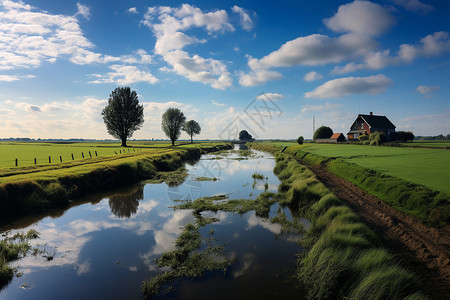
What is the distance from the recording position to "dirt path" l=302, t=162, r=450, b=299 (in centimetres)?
671

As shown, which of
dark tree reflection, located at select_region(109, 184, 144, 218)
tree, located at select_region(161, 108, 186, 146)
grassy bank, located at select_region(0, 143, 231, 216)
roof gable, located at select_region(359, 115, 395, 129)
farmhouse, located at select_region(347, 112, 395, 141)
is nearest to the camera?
grassy bank, located at select_region(0, 143, 231, 216)

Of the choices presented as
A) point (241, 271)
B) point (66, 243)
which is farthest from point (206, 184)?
point (241, 271)

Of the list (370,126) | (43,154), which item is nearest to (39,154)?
(43,154)

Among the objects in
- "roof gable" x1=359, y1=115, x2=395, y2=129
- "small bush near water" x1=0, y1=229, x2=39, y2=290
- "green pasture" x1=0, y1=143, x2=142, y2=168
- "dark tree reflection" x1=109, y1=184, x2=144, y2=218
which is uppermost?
"roof gable" x1=359, y1=115, x2=395, y2=129

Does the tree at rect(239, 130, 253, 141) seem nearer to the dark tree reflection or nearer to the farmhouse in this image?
the farmhouse

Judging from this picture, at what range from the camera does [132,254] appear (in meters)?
9.16

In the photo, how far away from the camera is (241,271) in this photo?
7.87 metres

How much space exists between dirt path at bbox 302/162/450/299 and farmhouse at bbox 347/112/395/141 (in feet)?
208

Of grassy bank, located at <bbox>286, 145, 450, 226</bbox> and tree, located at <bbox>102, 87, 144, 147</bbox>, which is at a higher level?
tree, located at <bbox>102, 87, 144, 147</bbox>

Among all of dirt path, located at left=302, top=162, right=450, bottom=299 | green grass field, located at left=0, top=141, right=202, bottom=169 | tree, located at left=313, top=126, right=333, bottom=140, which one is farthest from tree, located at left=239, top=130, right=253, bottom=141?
dirt path, located at left=302, top=162, right=450, bottom=299

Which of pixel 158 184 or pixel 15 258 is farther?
pixel 158 184

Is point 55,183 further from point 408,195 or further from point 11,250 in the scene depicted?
point 408,195

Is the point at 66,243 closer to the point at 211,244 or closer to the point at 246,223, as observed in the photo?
the point at 211,244

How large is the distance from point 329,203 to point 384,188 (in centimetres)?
490
